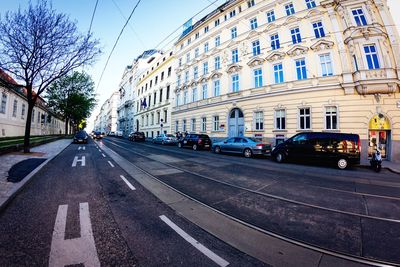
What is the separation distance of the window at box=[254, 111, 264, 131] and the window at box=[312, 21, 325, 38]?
8.69 meters

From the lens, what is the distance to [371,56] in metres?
13.8

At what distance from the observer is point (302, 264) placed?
2.35 meters

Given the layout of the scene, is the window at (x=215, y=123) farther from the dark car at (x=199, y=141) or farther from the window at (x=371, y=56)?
the window at (x=371, y=56)

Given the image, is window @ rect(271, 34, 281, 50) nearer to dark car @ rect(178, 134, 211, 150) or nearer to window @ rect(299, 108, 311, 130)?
window @ rect(299, 108, 311, 130)

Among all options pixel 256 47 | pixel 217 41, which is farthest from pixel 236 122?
pixel 217 41

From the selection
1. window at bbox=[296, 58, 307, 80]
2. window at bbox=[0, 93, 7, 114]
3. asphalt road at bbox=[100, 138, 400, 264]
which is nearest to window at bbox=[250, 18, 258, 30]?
window at bbox=[296, 58, 307, 80]

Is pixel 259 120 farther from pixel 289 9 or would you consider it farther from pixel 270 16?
pixel 289 9

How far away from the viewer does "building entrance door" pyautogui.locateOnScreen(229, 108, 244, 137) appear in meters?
20.7

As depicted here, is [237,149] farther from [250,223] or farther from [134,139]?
[134,139]

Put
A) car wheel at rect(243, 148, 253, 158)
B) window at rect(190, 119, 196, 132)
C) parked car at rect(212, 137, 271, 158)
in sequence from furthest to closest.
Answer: window at rect(190, 119, 196, 132), car wheel at rect(243, 148, 253, 158), parked car at rect(212, 137, 271, 158)

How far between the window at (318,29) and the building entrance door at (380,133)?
8.63 metres

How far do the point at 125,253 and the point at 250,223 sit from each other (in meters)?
2.35

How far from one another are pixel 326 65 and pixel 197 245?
61.4ft

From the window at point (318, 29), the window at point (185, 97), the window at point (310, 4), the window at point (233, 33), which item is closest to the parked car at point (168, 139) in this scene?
the window at point (185, 97)
